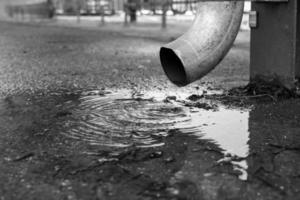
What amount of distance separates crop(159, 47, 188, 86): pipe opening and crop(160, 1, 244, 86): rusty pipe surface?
79mm

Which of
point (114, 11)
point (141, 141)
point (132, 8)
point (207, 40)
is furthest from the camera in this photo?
point (114, 11)

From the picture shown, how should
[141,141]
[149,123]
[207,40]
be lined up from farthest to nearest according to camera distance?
[207,40], [149,123], [141,141]

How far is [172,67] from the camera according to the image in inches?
169

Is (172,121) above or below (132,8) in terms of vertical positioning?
below

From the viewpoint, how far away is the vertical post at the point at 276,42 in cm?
422

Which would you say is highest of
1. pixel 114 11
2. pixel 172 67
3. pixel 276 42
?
pixel 114 11

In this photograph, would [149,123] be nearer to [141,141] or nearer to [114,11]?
[141,141]

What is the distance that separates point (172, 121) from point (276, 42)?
1388 millimetres

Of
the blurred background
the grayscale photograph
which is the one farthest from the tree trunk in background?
the grayscale photograph

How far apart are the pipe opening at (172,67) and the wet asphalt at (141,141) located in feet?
0.69

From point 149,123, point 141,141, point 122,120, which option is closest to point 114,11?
point 122,120

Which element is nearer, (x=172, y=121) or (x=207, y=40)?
(x=172, y=121)

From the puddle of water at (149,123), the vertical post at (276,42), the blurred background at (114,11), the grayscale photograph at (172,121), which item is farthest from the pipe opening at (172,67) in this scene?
the blurred background at (114,11)

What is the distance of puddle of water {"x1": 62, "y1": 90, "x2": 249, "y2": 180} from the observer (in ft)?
10.3
